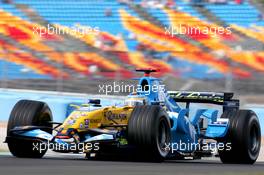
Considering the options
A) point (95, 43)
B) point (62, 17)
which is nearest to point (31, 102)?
point (95, 43)

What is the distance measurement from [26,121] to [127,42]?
400 inches

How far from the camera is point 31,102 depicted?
1123 cm

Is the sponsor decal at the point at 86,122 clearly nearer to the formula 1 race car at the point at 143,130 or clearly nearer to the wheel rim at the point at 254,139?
the formula 1 race car at the point at 143,130

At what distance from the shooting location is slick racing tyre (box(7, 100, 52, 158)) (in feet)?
35.1

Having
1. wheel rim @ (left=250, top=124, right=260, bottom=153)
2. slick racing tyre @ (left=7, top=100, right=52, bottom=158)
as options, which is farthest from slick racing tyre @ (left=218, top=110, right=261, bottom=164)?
slick racing tyre @ (left=7, top=100, right=52, bottom=158)

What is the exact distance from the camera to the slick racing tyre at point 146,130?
32.7 ft

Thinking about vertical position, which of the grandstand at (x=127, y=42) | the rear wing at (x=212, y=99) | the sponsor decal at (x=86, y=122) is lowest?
the sponsor decal at (x=86, y=122)

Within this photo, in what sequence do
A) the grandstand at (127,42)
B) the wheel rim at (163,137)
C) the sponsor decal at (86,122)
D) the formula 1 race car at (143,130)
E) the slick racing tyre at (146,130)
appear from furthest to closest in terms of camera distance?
the grandstand at (127,42), the sponsor decal at (86,122), the wheel rim at (163,137), the formula 1 race car at (143,130), the slick racing tyre at (146,130)

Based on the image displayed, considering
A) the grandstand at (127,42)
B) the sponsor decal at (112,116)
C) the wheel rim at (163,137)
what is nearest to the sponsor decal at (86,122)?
the sponsor decal at (112,116)

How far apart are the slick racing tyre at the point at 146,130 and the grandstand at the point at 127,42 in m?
7.83

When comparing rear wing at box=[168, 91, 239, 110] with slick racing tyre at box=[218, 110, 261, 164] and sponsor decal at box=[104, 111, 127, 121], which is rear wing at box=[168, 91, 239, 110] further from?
sponsor decal at box=[104, 111, 127, 121]

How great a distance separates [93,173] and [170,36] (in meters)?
13.3

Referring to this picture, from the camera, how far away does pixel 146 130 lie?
9969 mm

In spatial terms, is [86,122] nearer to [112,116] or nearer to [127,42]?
[112,116]
